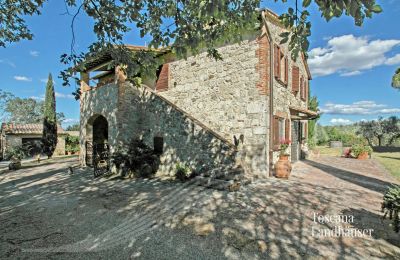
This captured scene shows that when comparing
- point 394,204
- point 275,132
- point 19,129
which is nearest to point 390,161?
point 275,132

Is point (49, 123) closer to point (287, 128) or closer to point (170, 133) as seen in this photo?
point (170, 133)

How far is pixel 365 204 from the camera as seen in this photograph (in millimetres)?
5676

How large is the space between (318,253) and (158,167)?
7.79 m

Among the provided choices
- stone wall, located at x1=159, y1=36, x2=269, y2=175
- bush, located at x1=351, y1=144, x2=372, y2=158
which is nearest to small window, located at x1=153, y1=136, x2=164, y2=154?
stone wall, located at x1=159, y1=36, x2=269, y2=175

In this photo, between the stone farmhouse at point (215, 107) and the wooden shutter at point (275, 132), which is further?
the wooden shutter at point (275, 132)

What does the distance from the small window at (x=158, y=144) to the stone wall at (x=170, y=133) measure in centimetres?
17

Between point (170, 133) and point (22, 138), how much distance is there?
24882 millimetres

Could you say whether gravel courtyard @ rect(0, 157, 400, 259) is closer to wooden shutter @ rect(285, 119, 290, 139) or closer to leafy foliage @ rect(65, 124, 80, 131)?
wooden shutter @ rect(285, 119, 290, 139)

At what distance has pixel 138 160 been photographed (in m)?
10.1

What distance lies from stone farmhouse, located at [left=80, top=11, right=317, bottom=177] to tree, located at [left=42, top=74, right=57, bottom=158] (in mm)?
12409

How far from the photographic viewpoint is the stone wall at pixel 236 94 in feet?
29.0

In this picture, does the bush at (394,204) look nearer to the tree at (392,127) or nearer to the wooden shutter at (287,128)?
the wooden shutter at (287,128)

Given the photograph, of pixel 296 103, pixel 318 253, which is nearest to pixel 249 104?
pixel 296 103

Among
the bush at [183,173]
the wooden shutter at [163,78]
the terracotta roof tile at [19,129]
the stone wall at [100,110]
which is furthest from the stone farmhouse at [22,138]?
the bush at [183,173]
